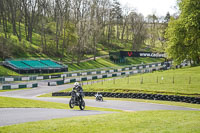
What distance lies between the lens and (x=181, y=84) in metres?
38.1

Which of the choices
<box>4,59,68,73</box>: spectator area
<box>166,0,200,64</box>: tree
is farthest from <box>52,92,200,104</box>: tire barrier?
<box>4,59,68,73</box>: spectator area

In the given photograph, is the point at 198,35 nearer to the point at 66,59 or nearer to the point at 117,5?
the point at 66,59

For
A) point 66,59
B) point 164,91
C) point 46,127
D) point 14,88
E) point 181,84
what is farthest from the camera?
point 66,59

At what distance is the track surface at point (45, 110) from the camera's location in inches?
542

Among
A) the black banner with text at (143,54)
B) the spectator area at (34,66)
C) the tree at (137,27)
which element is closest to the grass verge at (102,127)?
the spectator area at (34,66)

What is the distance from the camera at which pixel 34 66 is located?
6047 cm

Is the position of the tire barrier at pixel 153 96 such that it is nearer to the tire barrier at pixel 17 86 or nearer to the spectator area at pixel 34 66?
the tire barrier at pixel 17 86

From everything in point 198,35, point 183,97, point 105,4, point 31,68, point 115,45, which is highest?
point 105,4

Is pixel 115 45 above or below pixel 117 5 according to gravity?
below

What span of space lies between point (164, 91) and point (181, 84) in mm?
4746

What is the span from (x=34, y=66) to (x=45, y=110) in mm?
44405

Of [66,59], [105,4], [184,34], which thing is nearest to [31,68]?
[66,59]

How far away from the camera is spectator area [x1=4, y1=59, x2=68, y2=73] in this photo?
57031 millimetres

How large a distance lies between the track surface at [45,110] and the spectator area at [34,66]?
825 centimetres
